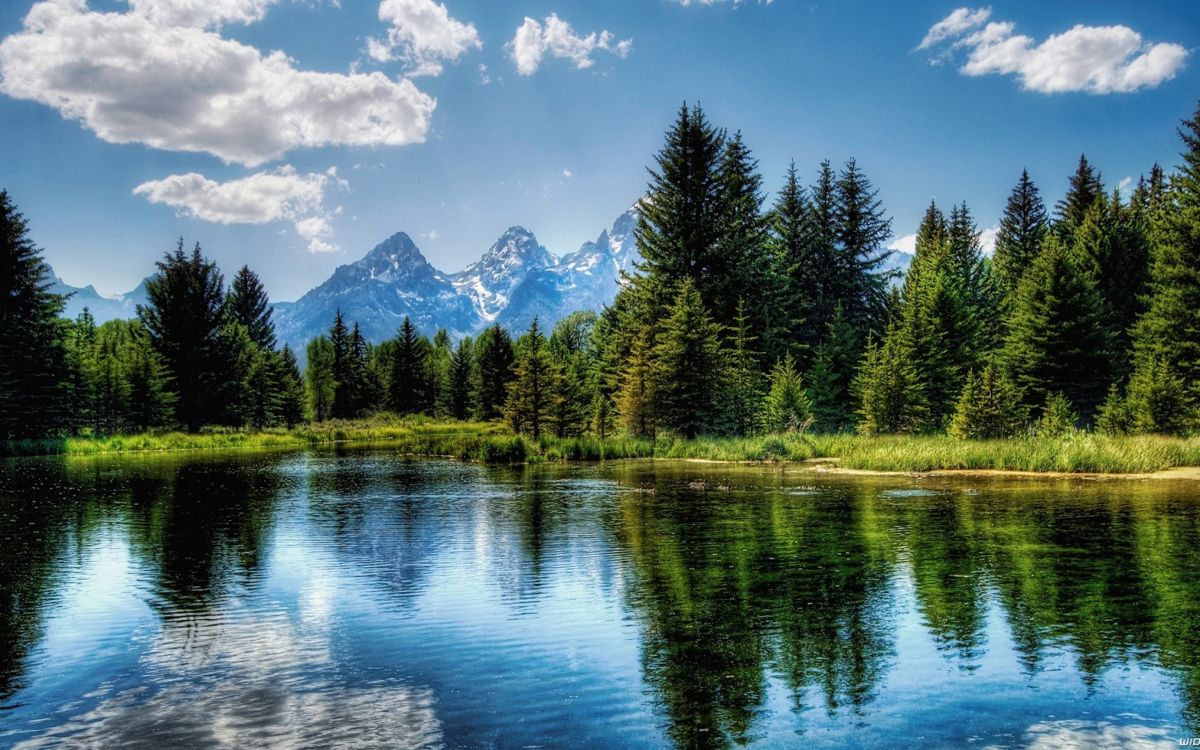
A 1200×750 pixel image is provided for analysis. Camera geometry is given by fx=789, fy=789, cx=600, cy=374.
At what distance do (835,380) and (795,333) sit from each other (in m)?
8.74

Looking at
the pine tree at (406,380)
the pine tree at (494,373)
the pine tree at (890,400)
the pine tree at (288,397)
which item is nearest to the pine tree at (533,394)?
the pine tree at (890,400)

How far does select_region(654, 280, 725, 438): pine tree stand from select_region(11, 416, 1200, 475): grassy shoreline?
2.11 m

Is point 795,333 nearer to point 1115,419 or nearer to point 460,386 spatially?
point 1115,419

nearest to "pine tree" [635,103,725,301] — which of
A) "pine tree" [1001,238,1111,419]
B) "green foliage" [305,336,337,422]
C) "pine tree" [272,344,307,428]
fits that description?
"pine tree" [1001,238,1111,419]

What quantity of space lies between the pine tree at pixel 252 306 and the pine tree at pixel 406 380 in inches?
795

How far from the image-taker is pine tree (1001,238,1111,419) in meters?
46.9

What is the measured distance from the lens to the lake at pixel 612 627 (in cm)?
726

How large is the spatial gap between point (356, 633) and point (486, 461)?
34.1 meters

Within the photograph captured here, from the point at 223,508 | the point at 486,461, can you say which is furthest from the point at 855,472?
the point at 223,508

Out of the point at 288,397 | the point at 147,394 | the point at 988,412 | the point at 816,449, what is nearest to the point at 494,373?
the point at 288,397

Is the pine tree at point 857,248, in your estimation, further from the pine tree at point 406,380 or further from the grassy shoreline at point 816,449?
the pine tree at point 406,380

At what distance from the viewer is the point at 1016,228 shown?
3024 inches

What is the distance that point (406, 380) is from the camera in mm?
108438

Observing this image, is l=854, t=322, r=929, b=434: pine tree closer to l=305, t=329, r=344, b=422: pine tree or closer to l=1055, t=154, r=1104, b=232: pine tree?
l=1055, t=154, r=1104, b=232: pine tree
